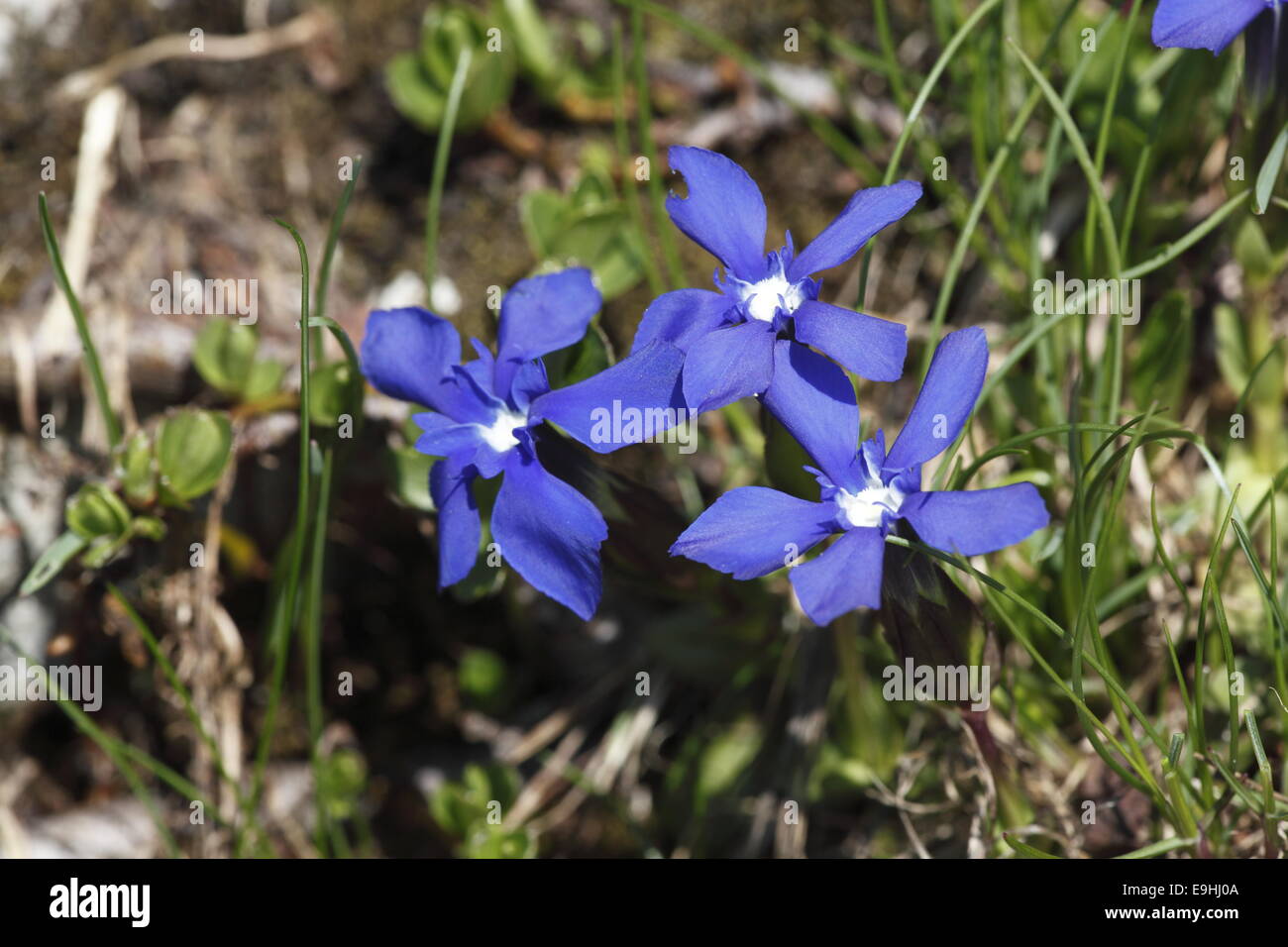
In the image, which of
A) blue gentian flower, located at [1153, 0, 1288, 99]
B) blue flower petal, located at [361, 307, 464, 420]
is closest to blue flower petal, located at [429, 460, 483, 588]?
blue flower petal, located at [361, 307, 464, 420]

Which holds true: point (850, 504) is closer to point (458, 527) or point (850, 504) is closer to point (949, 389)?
point (949, 389)

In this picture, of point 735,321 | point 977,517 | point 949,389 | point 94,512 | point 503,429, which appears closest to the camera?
point 977,517

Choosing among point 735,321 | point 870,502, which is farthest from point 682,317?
point 870,502

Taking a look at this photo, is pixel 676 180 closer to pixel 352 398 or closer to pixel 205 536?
pixel 352 398

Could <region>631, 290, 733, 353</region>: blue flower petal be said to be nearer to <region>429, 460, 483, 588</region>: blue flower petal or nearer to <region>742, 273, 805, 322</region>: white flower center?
<region>742, 273, 805, 322</region>: white flower center

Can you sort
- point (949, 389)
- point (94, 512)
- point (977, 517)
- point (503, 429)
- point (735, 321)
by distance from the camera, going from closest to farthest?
point (977, 517), point (949, 389), point (735, 321), point (503, 429), point (94, 512)

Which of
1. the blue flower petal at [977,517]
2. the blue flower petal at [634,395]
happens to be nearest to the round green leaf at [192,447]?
the blue flower petal at [634,395]
